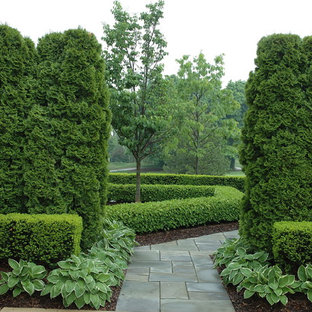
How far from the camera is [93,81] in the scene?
196 inches

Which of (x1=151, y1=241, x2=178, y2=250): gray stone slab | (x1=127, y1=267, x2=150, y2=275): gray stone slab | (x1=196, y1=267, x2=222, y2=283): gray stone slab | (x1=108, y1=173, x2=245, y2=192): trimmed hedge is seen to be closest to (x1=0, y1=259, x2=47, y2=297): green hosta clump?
(x1=127, y1=267, x2=150, y2=275): gray stone slab

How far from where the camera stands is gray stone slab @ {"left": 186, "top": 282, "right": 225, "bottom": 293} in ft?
15.2

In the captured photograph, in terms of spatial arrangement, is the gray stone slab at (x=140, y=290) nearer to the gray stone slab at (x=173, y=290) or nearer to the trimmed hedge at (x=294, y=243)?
the gray stone slab at (x=173, y=290)

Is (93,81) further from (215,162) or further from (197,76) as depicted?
(215,162)

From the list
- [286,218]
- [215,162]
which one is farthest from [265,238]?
[215,162]

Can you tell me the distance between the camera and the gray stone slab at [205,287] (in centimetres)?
463

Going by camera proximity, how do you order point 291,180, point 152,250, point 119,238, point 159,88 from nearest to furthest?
point 291,180
point 119,238
point 152,250
point 159,88

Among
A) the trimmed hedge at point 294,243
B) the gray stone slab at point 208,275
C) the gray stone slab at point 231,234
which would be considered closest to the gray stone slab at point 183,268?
the gray stone slab at point 208,275

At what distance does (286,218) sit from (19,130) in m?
4.11

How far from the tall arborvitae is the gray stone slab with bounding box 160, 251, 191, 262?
108 inches

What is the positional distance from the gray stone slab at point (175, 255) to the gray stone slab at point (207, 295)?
1448 mm

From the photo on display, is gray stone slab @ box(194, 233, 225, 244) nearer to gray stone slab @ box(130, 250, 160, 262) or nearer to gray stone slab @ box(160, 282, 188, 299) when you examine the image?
gray stone slab @ box(130, 250, 160, 262)

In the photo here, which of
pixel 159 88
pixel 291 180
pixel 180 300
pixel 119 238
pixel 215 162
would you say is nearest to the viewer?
pixel 180 300

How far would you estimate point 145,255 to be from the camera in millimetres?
6184
